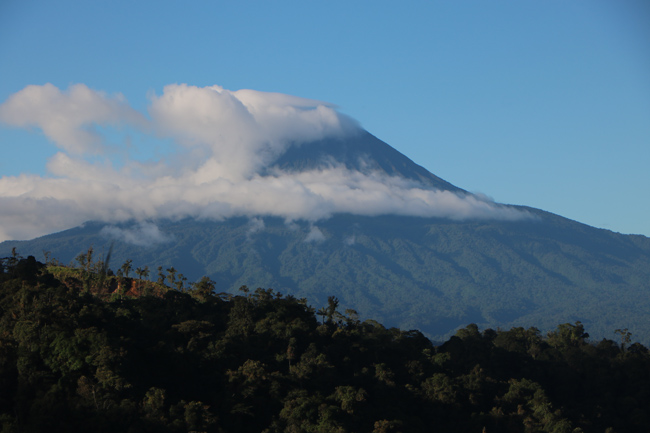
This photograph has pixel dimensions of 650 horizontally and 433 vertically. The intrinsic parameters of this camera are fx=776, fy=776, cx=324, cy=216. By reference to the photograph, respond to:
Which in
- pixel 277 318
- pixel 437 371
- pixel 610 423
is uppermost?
pixel 277 318

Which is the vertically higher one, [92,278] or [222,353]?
[92,278]

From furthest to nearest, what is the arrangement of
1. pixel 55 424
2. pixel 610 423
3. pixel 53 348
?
pixel 610 423
pixel 53 348
pixel 55 424

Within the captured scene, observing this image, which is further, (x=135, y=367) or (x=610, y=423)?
(x=610, y=423)

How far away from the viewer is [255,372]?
44375 millimetres

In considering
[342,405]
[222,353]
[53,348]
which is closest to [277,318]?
[222,353]

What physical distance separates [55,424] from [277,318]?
2481 cm

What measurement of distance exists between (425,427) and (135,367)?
17.0 m

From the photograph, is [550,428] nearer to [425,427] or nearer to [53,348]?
[425,427]

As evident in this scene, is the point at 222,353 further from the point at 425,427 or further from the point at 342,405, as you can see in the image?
the point at 425,427

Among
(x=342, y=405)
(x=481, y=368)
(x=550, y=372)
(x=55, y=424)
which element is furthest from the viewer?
(x=550, y=372)

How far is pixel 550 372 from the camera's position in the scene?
59562 millimetres

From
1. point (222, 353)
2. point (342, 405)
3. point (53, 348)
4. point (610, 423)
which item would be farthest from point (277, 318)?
A: point (610, 423)

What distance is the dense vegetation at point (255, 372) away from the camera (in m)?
37.4

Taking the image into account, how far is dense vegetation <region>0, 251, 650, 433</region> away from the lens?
37406 millimetres
